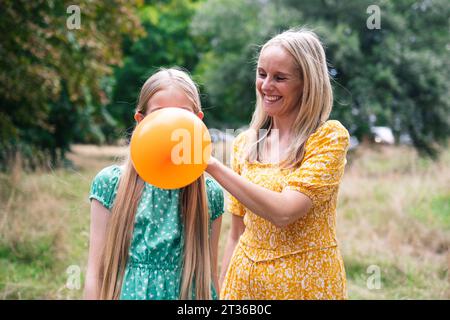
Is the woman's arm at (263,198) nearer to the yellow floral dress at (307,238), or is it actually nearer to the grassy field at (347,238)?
the yellow floral dress at (307,238)

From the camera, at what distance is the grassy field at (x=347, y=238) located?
4.94 metres

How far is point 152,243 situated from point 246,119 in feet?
57.9

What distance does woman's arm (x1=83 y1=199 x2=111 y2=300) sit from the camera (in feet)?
7.09

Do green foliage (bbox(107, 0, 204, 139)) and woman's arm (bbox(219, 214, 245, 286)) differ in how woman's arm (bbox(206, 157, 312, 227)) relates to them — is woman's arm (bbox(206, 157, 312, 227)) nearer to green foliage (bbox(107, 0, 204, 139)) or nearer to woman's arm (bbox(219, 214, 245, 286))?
woman's arm (bbox(219, 214, 245, 286))

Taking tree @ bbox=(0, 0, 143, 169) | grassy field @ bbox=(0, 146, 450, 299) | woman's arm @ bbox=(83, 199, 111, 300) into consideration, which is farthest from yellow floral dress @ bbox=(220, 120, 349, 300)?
tree @ bbox=(0, 0, 143, 169)

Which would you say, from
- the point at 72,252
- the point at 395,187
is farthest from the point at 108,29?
the point at 395,187

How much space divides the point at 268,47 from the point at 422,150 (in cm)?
1323

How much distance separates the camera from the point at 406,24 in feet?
47.0

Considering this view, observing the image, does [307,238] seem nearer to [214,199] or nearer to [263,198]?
[263,198]

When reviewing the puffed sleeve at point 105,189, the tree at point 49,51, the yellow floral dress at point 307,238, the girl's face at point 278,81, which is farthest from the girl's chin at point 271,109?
the tree at point 49,51

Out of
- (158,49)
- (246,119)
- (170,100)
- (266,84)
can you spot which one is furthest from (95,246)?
(158,49)

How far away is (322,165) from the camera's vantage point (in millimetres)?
2262

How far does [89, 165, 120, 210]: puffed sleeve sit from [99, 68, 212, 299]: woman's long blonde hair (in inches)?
1.4

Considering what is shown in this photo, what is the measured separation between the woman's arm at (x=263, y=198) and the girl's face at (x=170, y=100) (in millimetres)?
293
